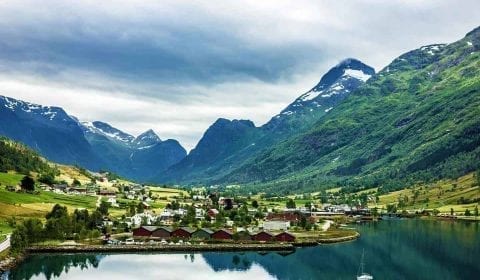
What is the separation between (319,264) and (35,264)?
164ft

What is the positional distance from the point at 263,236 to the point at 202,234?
13635mm

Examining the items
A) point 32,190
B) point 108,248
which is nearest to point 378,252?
point 108,248

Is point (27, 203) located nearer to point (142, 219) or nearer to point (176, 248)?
point (142, 219)

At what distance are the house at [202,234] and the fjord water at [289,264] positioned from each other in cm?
1398

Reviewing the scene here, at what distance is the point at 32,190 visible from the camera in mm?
186125

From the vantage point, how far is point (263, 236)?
140 metres

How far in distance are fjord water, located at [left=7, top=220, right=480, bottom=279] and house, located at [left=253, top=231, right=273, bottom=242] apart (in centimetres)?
963

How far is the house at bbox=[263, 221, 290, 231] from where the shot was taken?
159 metres

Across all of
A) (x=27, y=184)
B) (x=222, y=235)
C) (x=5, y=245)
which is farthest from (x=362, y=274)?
(x=27, y=184)

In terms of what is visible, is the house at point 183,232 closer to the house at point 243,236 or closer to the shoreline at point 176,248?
the shoreline at point 176,248

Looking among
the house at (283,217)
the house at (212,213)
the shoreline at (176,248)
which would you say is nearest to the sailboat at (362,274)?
the shoreline at (176,248)

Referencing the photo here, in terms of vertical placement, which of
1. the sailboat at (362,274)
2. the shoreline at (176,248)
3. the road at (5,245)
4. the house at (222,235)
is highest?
the house at (222,235)

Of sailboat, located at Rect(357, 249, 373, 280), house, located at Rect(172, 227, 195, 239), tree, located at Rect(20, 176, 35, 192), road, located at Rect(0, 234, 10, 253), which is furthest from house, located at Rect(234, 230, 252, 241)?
tree, located at Rect(20, 176, 35, 192)

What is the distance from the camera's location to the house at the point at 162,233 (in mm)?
141125
